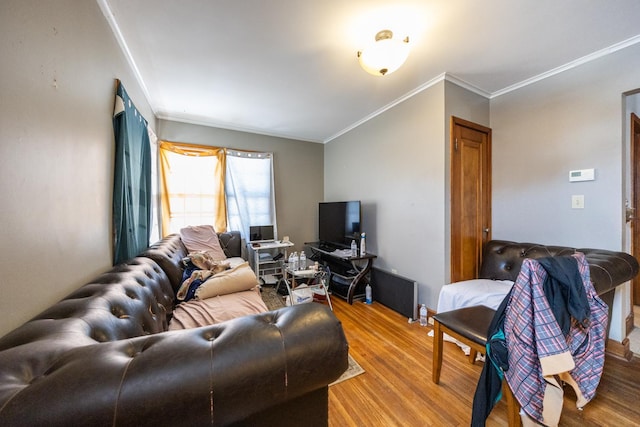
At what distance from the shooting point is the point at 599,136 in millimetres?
1906

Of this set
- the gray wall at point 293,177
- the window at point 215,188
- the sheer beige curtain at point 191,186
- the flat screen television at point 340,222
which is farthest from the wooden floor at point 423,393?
the sheer beige curtain at point 191,186

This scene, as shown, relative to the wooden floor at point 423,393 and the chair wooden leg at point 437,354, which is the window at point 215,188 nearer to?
the wooden floor at point 423,393

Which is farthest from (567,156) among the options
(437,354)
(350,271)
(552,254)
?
(350,271)

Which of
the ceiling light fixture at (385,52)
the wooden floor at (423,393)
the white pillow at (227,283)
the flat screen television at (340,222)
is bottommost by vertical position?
the wooden floor at (423,393)

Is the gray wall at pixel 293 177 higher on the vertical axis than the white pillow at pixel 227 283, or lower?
higher

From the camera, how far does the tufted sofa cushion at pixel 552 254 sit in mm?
1422

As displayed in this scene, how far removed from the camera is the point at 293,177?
4.14 meters

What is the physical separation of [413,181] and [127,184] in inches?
103

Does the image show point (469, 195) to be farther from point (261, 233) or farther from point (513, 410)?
point (261, 233)

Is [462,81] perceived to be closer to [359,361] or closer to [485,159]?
[485,159]

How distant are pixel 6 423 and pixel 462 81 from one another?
3260mm

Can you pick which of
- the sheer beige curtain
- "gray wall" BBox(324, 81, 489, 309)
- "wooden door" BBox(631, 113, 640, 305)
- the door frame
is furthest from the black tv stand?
"wooden door" BBox(631, 113, 640, 305)

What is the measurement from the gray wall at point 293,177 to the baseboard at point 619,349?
3.54 meters

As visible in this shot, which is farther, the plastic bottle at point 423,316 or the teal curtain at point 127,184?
the plastic bottle at point 423,316
